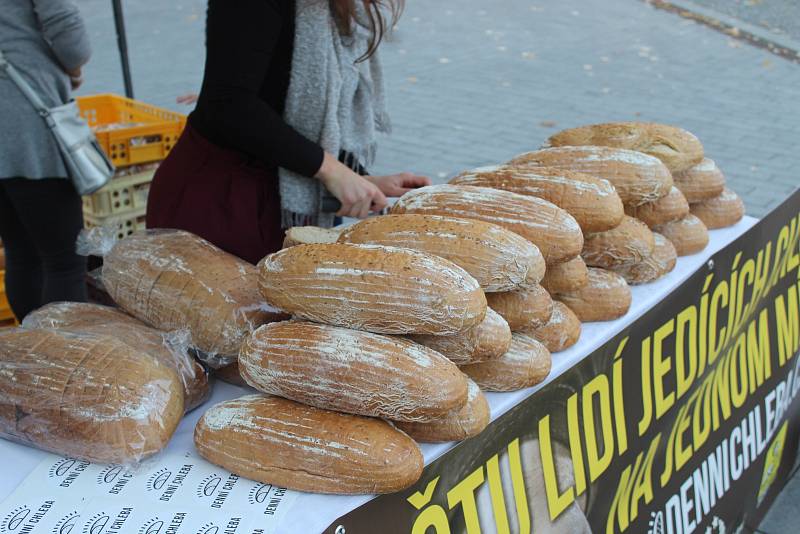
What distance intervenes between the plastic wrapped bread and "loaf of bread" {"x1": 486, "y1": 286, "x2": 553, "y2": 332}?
62cm

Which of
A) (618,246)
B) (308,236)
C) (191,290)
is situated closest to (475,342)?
(308,236)

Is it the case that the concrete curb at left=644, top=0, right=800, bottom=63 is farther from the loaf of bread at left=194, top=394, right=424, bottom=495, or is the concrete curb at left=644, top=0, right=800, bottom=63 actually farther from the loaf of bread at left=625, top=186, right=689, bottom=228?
the loaf of bread at left=194, top=394, right=424, bottom=495

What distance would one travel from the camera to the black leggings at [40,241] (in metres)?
2.82

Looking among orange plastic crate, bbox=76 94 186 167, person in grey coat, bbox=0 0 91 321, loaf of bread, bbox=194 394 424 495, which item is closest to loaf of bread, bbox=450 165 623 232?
loaf of bread, bbox=194 394 424 495

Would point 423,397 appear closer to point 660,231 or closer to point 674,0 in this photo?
point 660,231

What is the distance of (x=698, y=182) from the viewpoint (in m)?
2.48

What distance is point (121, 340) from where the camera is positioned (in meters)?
1.57

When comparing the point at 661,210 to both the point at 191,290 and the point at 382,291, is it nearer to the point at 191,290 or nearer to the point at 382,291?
the point at 382,291

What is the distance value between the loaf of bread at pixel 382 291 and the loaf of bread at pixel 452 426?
0.16 m

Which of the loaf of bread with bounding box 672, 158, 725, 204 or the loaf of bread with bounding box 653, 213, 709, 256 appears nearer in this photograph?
the loaf of bread with bounding box 653, 213, 709, 256

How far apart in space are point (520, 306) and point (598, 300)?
38 cm

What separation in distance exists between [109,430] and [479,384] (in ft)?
2.36

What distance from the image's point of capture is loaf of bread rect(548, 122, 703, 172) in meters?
2.31

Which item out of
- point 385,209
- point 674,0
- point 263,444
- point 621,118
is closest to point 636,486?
point 385,209
